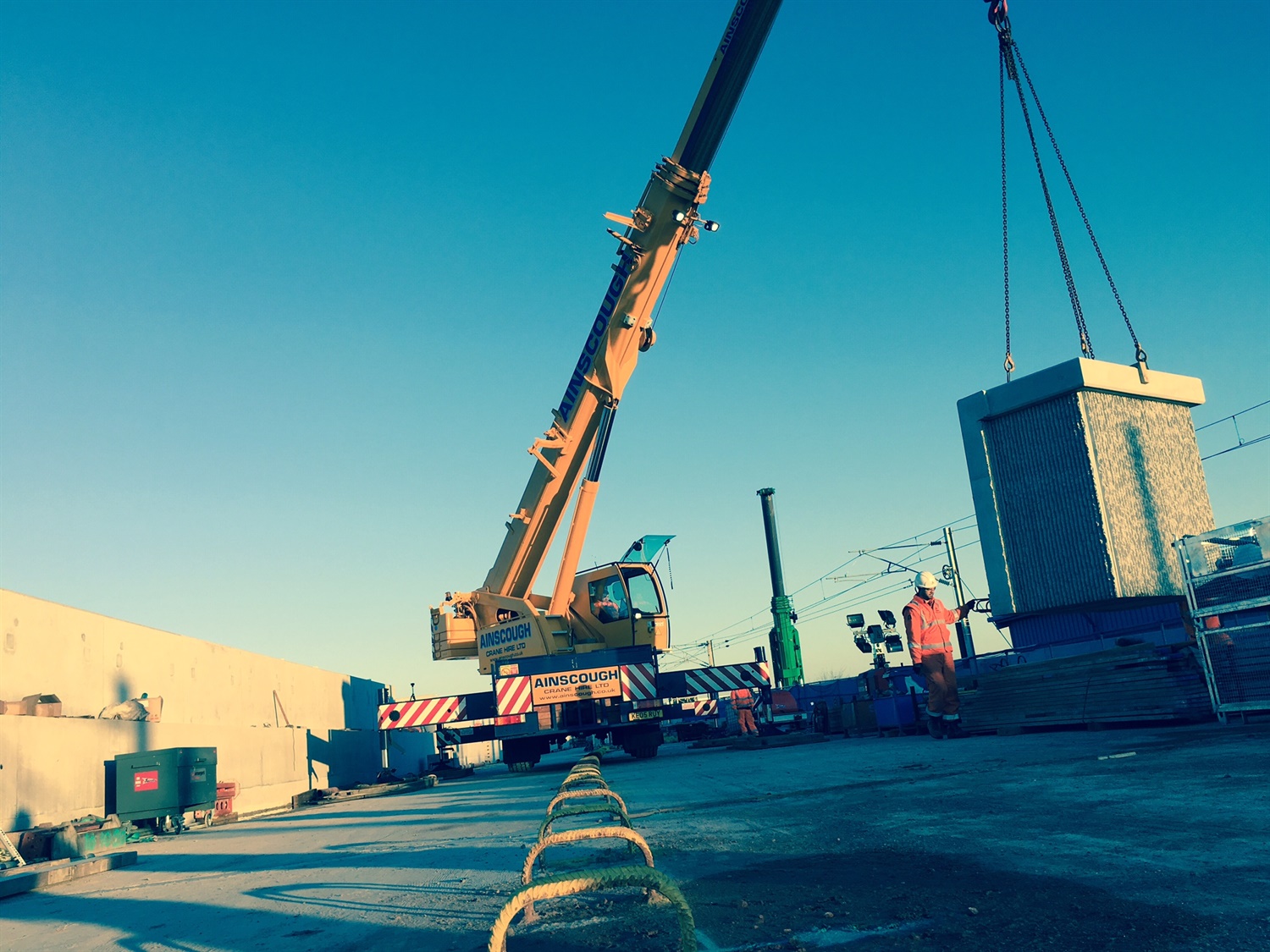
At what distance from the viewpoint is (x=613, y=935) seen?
3.56 metres

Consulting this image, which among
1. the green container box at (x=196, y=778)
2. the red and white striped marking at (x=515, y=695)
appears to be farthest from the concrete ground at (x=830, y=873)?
the red and white striped marking at (x=515, y=695)

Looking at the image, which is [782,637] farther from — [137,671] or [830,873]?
[830,873]

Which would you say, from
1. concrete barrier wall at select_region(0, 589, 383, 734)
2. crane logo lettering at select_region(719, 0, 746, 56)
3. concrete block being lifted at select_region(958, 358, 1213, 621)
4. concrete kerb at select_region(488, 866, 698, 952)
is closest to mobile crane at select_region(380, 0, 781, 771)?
crane logo lettering at select_region(719, 0, 746, 56)

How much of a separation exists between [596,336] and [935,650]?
763cm

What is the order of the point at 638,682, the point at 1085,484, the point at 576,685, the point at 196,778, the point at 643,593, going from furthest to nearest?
the point at 643,593, the point at 638,682, the point at 576,685, the point at 196,778, the point at 1085,484

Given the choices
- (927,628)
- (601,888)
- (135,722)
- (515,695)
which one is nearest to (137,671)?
(135,722)

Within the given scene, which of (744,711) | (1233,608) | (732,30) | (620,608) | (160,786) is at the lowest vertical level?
(744,711)

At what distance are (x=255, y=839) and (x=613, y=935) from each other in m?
7.57

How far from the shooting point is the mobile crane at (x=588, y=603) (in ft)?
50.7

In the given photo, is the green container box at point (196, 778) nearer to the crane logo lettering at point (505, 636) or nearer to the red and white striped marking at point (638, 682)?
the crane logo lettering at point (505, 636)

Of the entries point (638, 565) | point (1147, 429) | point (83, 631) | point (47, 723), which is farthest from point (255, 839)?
point (1147, 429)

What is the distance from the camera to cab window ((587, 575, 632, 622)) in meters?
18.1

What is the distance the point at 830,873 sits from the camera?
4.28 meters

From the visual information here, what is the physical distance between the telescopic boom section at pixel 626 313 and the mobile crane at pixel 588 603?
0.9 inches
